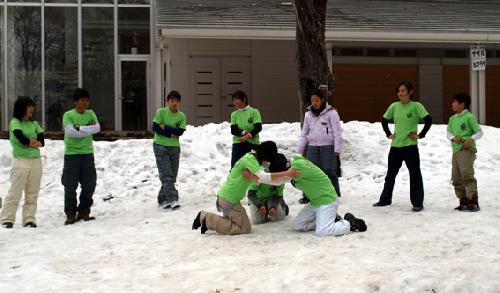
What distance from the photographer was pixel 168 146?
9.36m

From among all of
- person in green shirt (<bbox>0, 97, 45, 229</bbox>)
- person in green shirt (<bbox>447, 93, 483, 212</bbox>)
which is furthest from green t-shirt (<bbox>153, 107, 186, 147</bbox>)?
person in green shirt (<bbox>447, 93, 483, 212</bbox>)

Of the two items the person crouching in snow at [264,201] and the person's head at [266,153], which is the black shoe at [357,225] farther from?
the person's head at [266,153]

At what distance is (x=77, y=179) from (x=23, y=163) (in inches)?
30.1

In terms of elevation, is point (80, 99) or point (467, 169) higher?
point (80, 99)

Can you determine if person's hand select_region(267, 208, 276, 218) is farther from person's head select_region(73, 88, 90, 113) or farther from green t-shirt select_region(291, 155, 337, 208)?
person's head select_region(73, 88, 90, 113)

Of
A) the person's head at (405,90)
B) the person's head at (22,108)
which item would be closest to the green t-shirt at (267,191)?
the person's head at (405,90)

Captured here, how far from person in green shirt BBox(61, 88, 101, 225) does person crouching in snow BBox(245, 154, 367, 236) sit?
2.77 m

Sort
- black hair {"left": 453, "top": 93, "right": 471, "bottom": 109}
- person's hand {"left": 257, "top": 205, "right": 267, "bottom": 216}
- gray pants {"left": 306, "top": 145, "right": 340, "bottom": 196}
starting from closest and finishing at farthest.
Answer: person's hand {"left": 257, "top": 205, "right": 267, "bottom": 216}
black hair {"left": 453, "top": 93, "right": 471, "bottom": 109}
gray pants {"left": 306, "top": 145, "right": 340, "bottom": 196}

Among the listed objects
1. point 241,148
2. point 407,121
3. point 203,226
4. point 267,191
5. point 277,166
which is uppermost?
point 407,121

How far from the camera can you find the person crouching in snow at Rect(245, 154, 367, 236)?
23.5 feet

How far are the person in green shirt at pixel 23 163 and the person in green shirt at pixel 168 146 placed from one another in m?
1.70

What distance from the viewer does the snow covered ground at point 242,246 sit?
542 centimetres

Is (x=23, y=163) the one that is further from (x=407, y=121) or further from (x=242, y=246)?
(x=407, y=121)

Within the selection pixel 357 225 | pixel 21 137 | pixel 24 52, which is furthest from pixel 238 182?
pixel 24 52
